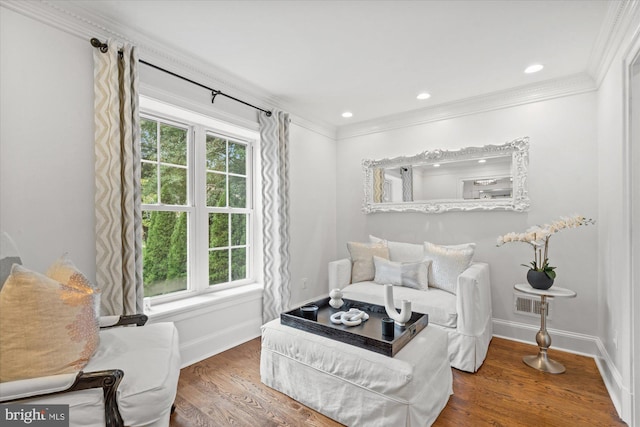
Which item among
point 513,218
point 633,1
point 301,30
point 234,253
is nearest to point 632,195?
point 633,1

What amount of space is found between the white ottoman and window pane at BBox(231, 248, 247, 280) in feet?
4.15

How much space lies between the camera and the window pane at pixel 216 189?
3162mm

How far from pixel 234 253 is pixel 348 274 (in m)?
1.31

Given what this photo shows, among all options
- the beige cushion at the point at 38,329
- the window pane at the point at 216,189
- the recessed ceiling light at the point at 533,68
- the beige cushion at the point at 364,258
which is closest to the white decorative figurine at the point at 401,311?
the beige cushion at the point at 364,258

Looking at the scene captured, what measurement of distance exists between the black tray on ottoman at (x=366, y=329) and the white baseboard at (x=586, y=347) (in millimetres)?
1252

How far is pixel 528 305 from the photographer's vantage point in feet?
10.1

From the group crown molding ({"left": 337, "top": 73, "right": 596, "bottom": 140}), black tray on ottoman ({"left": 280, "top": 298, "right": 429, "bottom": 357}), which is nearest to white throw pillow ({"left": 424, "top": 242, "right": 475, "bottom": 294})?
black tray on ottoman ({"left": 280, "top": 298, "right": 429, "bottom": 357})

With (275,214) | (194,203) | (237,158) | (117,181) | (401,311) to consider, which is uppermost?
(237,158)

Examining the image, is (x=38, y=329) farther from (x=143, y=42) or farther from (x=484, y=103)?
(x=484, y=103)

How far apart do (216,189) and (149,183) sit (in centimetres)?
67

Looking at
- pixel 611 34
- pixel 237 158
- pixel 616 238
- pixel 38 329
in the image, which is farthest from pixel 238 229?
pixel 611 34

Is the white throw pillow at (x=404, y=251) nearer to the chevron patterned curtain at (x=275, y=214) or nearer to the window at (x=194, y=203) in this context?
the chevron patterned curtain at (x=275, y=214)

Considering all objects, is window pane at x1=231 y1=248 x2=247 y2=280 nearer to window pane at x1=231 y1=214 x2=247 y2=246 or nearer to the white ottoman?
window pane at x1=231 y1=214 x2=247 y2=246

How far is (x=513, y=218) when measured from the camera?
10.5 feet
